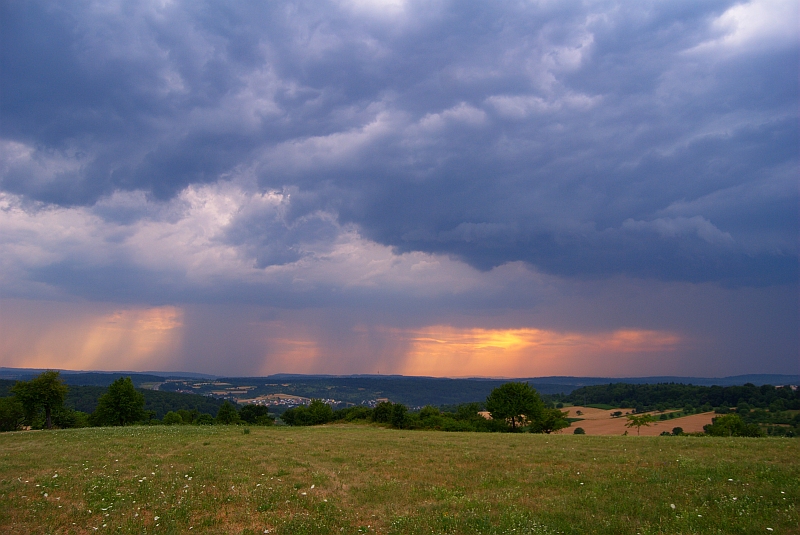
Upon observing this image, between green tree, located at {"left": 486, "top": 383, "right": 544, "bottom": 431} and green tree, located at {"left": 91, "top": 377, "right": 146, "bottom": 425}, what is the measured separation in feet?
205

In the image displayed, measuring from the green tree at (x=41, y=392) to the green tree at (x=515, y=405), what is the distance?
67.1 meters

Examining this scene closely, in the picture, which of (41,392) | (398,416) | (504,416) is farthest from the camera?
(504,416)

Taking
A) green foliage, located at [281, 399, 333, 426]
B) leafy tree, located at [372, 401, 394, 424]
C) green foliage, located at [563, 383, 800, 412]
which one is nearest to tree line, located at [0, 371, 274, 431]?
green foliage, located at [281, 399, 333, 426]

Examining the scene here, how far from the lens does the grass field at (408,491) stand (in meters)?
12.9

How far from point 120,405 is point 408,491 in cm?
7700

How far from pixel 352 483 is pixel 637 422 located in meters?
64.3

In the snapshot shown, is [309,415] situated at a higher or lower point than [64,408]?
lower

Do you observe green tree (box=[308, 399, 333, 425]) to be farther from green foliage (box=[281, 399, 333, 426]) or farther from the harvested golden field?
the harvested golden field

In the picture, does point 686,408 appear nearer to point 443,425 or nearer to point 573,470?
point 443,425

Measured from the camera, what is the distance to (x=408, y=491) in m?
16.8

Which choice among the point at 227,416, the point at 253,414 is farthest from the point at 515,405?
the point at 253,414

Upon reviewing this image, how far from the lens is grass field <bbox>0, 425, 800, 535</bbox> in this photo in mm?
12891

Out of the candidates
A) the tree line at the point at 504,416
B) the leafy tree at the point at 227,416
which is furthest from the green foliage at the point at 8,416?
the tree line at the point at 504,416

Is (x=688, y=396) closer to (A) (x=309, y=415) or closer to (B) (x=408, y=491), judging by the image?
(A) (x=309, y=415)
